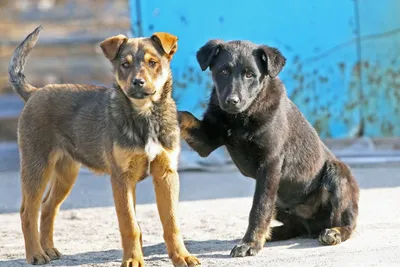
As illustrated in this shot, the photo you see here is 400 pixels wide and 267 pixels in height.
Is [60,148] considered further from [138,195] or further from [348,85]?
[348,85]

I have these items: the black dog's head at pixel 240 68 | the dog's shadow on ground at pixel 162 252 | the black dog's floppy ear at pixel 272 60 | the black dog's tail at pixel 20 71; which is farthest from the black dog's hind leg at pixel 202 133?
the black dog's tail at pixel 20 71

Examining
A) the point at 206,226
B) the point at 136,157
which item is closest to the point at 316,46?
the point at 206,226

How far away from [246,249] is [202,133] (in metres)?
0.93

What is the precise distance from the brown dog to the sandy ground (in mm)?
281

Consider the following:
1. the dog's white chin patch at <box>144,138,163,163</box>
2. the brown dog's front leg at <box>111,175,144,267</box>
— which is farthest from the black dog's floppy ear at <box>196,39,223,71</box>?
the brown dog's front leg at <box>111,175,144,267</box>

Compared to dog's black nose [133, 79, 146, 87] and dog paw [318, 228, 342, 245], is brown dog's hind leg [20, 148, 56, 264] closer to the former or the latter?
dog's black nose [133, 79, 146, 87]

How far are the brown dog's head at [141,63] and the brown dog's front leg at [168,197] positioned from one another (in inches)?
16.6

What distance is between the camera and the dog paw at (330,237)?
5895 millimetres

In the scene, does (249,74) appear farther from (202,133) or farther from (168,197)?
(168,197)

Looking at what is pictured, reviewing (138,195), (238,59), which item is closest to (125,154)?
(238,59)

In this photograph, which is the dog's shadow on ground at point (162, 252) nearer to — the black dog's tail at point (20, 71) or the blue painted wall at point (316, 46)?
the black dog's tail at point (20, 71)

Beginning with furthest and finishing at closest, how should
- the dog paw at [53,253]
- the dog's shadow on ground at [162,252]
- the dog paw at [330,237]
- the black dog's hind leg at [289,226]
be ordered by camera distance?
the black dog's hind leg at [289,226] → the dog paw at [330,237] → the dog paw at [53,253] → the dog's shadow on ground at [162,252]

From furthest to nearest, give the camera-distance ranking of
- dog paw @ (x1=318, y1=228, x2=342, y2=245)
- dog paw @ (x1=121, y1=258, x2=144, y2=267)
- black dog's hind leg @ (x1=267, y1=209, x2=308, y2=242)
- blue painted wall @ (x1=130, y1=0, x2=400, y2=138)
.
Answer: blue painted wall @ (x1=130, y1=0, x2=400, y2=138) → black dog's hind leg @ (x1=267, y1=209, x2=308, y2=242) → dog paw @ (x1=318, y1=228, x2=342, y2=245) → dog paw @ (x1=121, y1=258, x2=144, y2=267)

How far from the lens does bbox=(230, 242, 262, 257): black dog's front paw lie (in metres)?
5.64
